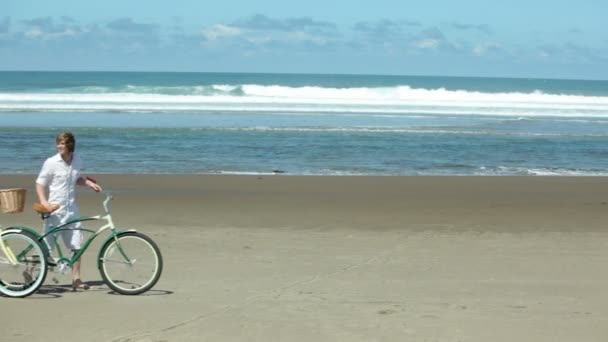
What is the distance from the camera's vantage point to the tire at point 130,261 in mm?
7504

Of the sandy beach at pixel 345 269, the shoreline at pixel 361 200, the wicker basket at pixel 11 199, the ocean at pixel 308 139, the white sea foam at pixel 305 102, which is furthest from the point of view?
the white sea foam at pixel 305 102

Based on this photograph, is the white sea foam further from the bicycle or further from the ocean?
the bicycle

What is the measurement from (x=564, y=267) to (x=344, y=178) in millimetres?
8749

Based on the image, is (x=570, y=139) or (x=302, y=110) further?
(x=302, y=110)

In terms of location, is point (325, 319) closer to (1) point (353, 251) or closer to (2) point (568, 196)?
(1) point (353, 251)

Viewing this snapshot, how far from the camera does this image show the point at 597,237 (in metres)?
11.0

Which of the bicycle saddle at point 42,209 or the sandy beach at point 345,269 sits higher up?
the bicycle saddle at point 42,209

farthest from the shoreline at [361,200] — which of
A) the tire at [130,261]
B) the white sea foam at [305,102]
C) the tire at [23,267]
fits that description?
the white sea foam at [305,102]

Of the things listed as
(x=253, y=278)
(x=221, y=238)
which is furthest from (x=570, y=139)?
(x=253, y=278)

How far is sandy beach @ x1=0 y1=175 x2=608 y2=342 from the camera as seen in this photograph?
21.2 feet

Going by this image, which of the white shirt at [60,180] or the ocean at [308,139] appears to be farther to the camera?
the ocean at [308,139]

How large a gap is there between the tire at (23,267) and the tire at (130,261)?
48cm

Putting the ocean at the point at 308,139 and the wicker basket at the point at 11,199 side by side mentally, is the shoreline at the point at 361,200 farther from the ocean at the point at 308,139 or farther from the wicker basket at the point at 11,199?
the wicker basket at the point at 11,199

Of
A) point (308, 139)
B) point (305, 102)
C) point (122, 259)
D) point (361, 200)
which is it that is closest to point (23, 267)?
point (122, 259)
